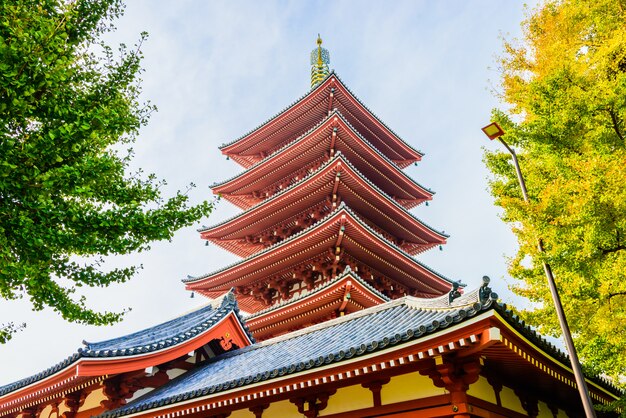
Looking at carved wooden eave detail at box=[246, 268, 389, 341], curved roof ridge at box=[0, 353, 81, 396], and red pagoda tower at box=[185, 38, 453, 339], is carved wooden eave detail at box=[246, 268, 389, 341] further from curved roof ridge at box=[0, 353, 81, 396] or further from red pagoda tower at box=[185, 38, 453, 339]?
curved roof ridge at box=[0, 353, 81, 396]

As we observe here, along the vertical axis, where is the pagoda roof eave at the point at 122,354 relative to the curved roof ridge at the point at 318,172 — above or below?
below

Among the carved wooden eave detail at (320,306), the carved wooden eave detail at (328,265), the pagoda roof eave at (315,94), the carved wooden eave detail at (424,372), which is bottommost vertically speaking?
the carved wooden eave detail at (424,372)

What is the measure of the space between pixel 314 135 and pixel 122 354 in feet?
39.1

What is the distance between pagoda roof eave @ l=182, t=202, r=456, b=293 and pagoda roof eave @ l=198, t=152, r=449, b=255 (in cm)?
175

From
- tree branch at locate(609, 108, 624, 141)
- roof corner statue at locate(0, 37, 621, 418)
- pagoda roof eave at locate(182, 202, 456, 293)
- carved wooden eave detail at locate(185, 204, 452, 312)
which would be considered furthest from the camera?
carved wooden eave detail at locate(185, 204, 452, 312)

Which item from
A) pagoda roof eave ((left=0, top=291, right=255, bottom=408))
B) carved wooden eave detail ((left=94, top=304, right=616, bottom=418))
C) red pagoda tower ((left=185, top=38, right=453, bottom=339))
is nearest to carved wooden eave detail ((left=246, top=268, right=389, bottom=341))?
red pagoda tower ((left=185, top=38, right=453, bottom=339))

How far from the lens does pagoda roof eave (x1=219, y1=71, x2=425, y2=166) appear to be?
20.2 meters

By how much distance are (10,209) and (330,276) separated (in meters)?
11.5

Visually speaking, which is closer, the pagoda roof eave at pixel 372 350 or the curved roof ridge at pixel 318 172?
the pagoda roof eave at pixel 372 350

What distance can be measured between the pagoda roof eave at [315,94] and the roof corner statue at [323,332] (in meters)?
0.07

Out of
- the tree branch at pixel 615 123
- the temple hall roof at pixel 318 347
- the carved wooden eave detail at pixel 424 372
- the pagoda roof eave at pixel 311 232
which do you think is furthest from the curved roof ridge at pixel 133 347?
the tree branch at pixel 615 123

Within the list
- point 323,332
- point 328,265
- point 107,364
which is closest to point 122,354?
point 107,364

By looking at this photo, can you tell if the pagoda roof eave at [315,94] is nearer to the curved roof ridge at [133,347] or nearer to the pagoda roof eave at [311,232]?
the pagoda roof eave at [311,232]

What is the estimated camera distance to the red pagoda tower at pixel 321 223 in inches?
607
